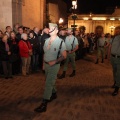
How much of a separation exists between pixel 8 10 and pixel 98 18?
50620mm

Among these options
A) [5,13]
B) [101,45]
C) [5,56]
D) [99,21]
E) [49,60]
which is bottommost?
[5,56]

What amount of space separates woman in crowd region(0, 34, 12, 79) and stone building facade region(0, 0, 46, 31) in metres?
4.18

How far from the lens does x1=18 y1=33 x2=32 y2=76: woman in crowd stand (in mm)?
9438

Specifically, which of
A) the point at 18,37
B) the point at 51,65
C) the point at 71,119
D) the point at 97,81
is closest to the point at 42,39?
the point at 18,37

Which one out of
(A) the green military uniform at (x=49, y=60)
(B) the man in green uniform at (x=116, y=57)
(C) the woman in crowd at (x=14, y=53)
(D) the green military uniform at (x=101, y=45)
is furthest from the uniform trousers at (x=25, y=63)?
(D) the green military uniform at (x=101, y=45)

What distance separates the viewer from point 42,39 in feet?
33.9

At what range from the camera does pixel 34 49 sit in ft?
33.6

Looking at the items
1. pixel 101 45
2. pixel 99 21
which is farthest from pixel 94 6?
pixel 101 45

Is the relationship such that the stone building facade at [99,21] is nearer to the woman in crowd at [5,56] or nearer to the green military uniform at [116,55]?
the woman in crowd at [5,56]

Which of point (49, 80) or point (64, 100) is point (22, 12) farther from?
point (49, 80)

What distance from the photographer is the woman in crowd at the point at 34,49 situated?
10.2 meters

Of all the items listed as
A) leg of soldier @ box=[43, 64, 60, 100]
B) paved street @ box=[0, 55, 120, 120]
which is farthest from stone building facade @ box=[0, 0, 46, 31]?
leg of soldier @ box=[43, 64, 60, 100]

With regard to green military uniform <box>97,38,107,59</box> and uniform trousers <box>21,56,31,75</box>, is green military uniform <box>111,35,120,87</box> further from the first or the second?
green military uniform <box>97,38,107,59</box>

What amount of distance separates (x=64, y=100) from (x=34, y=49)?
4.09m
